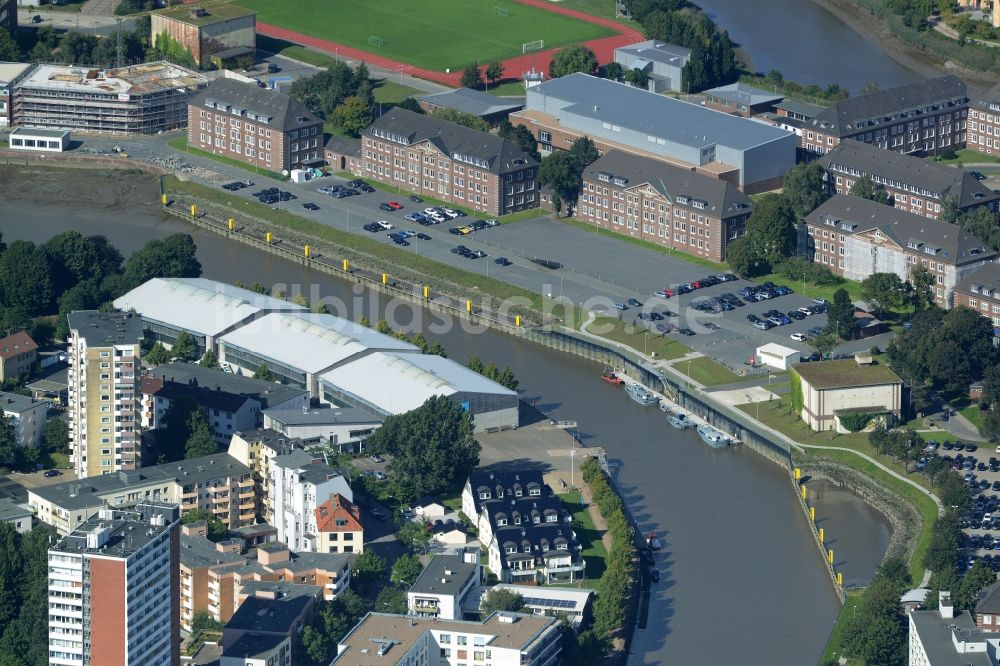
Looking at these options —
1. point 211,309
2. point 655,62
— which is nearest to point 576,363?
point 211,309

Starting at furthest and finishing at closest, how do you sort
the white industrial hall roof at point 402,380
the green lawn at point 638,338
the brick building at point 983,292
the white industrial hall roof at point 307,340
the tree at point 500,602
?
1. the brick building at point 983,292
2. the green lawn at point 638,338
3. the white industrial hall roof at point 307,340
4. the white industrial hall roof at point 402,380
5. the tree at point 500,602

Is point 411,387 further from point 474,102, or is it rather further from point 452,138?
point 474,102

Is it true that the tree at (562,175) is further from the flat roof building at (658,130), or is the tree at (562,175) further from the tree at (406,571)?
the tree at (406,571)

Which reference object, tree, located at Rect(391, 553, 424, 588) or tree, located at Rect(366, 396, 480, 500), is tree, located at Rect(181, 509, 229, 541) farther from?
tree, located at Rect(366, 396, 480, 500)

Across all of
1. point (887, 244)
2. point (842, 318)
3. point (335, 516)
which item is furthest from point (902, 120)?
point (335, 516)

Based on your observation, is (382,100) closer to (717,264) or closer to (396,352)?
(717,264)

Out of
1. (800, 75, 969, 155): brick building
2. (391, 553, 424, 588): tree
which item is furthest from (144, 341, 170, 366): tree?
(800, 75, 969, 155): brick building

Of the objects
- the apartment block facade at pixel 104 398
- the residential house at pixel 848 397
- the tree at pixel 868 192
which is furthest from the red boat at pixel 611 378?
the apartment block facade at pixel 104 398
